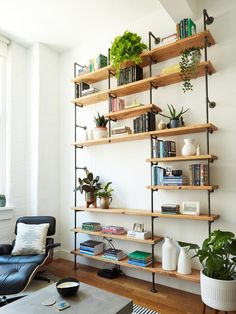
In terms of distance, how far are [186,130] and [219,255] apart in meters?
1.18

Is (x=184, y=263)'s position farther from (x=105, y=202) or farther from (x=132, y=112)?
(x=132, y=112)

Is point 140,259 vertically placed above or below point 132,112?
below

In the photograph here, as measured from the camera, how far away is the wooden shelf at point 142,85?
98.0 inches

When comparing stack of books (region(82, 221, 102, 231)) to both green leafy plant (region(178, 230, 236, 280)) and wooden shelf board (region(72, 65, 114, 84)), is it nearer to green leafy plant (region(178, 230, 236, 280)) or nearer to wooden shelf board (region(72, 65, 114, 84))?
green leafy plant (region(178, 230, 236, 280))

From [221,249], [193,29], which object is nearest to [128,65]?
[193,29]

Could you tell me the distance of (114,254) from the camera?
9.32 ft

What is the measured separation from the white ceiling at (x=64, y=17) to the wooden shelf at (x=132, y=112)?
1232 millimetres

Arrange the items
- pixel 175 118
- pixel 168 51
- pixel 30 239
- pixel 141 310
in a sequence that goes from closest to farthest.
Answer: pixel 141 310 < pixel 175 118 < pixel 168 51 < pixel 30 239

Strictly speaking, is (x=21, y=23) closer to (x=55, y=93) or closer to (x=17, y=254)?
(x=55, y=93)

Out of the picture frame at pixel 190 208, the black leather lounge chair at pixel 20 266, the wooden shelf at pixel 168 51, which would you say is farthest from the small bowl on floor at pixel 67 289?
the wooden shelf at pixel 168 51

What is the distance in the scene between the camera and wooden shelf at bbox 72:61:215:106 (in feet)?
8.16

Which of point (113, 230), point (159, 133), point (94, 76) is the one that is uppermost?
point (94, 76)

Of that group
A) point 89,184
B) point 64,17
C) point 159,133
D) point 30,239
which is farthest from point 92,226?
point 64,17

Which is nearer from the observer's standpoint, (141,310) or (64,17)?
(141,310)
